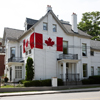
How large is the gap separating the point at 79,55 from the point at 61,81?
7.06 metres

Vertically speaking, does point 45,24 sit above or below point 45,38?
above

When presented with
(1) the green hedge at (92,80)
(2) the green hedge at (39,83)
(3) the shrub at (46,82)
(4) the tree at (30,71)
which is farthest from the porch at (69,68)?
(4) the tree at (30,71)

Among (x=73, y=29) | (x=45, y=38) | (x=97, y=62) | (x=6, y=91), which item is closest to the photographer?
(x=6, y=91)

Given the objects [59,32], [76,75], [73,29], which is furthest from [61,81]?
[73,29]

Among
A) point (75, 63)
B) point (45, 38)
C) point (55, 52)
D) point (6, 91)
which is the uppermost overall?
point (45, 38)

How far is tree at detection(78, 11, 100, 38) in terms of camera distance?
2189 inches

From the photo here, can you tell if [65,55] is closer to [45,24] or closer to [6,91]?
[45,24]

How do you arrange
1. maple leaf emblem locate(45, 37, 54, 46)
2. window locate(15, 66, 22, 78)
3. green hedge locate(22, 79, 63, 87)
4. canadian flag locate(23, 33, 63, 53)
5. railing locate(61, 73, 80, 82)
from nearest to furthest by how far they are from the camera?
green hedge locate(22, 79, 63, 87) < canadian flag locate(23, 33, 63, 53) < maple leaf emblem locate(45, 37, 54, 46) < railing locate(61, 73, 80, 82) < window locate(15, 66, 22, 78)

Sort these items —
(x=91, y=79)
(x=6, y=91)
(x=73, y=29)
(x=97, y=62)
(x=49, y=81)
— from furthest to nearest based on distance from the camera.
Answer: (x=97, y=62)
(x=73, y=29)
(x=91, y=79)
(x=49, y=81)
(x=6, y=91)

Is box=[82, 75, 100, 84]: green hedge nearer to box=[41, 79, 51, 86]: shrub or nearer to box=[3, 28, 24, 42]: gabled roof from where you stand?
box=[41, 79, 51, 86]: shrub

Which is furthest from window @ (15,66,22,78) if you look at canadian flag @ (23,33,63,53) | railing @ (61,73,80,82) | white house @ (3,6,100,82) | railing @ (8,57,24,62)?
railing @ (61,73,80,82)

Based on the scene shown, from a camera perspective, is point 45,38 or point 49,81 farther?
point 45,38

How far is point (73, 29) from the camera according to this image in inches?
1209

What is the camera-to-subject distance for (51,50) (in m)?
27.0
